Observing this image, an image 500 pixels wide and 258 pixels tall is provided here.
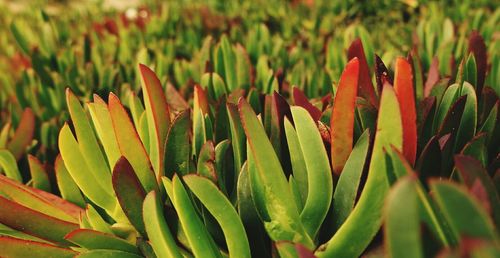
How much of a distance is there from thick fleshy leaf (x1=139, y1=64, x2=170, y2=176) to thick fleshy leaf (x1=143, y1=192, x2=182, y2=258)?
199 mm

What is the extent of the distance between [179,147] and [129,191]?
134mm

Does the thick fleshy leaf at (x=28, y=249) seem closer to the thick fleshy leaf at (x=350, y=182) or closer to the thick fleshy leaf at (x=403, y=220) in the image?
the thick fleshy leaf at (x=350, y=182)

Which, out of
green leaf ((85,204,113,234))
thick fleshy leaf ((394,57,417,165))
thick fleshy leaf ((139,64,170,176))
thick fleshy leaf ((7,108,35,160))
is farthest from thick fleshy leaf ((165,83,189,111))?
thick fleshy leaf ((394,57,417,165))

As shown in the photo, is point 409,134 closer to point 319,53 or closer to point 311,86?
point 311,86

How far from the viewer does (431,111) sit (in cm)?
110

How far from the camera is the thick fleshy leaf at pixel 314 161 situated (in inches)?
36.4

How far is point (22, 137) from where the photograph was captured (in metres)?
1.57

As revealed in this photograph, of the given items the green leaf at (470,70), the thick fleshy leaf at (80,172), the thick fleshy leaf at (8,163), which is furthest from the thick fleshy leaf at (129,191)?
the green leaf at (470,70)

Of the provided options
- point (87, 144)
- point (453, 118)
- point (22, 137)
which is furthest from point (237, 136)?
point (22, 137)

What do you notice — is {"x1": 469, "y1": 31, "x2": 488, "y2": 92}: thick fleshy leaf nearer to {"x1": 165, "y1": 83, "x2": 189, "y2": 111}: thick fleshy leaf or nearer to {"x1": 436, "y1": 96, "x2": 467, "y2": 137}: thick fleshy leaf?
{"x1": 436, "y1": 96, "x2": 467, "y2": 137}: thick fleshy leaf

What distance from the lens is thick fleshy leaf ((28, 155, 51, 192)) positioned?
1.30 meters

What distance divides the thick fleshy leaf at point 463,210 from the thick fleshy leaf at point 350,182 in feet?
1.16

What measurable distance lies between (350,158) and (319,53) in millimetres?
1770

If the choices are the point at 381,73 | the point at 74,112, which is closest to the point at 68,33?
the point at 74,112
